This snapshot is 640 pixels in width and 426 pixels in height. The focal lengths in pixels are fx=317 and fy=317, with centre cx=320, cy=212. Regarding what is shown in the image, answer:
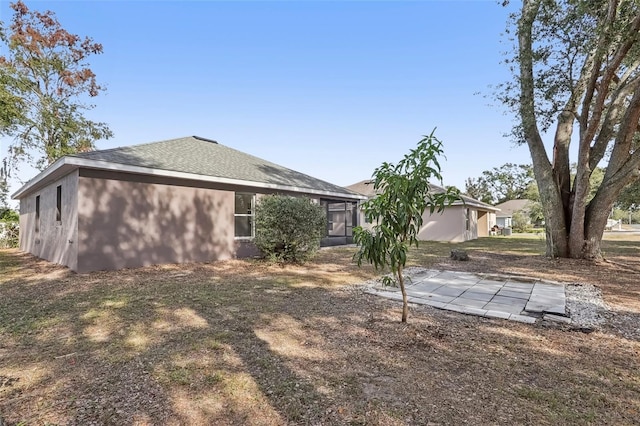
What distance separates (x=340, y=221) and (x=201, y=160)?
965cm

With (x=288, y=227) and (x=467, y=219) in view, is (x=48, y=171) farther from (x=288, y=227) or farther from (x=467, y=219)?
(x=467, y=219)

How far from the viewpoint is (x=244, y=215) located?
10688 mm

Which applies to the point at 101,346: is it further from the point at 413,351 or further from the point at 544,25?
the point at 544,25

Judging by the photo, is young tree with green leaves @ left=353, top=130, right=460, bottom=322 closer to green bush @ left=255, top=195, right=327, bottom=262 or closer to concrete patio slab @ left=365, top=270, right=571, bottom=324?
concrete patio slab @ left=365, top=270, right=571, bottom=324

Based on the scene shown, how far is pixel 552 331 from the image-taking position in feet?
13.0

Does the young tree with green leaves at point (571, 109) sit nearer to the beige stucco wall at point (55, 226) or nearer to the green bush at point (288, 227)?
the green bush at point (288, 227)

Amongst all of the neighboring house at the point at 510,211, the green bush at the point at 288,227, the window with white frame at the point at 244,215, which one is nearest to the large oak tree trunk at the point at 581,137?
the green bush at the point at 288,227

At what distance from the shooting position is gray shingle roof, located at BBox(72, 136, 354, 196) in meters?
8.50

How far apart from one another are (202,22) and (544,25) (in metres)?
10.6

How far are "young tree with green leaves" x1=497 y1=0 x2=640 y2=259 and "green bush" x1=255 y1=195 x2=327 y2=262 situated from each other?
7.28 metres

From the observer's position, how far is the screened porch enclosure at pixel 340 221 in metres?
15.4

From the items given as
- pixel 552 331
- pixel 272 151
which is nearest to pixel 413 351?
pixel 552 331

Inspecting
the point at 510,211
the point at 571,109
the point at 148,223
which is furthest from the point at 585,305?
the point at 510,211

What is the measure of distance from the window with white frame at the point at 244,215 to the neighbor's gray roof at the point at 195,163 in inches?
24.4
